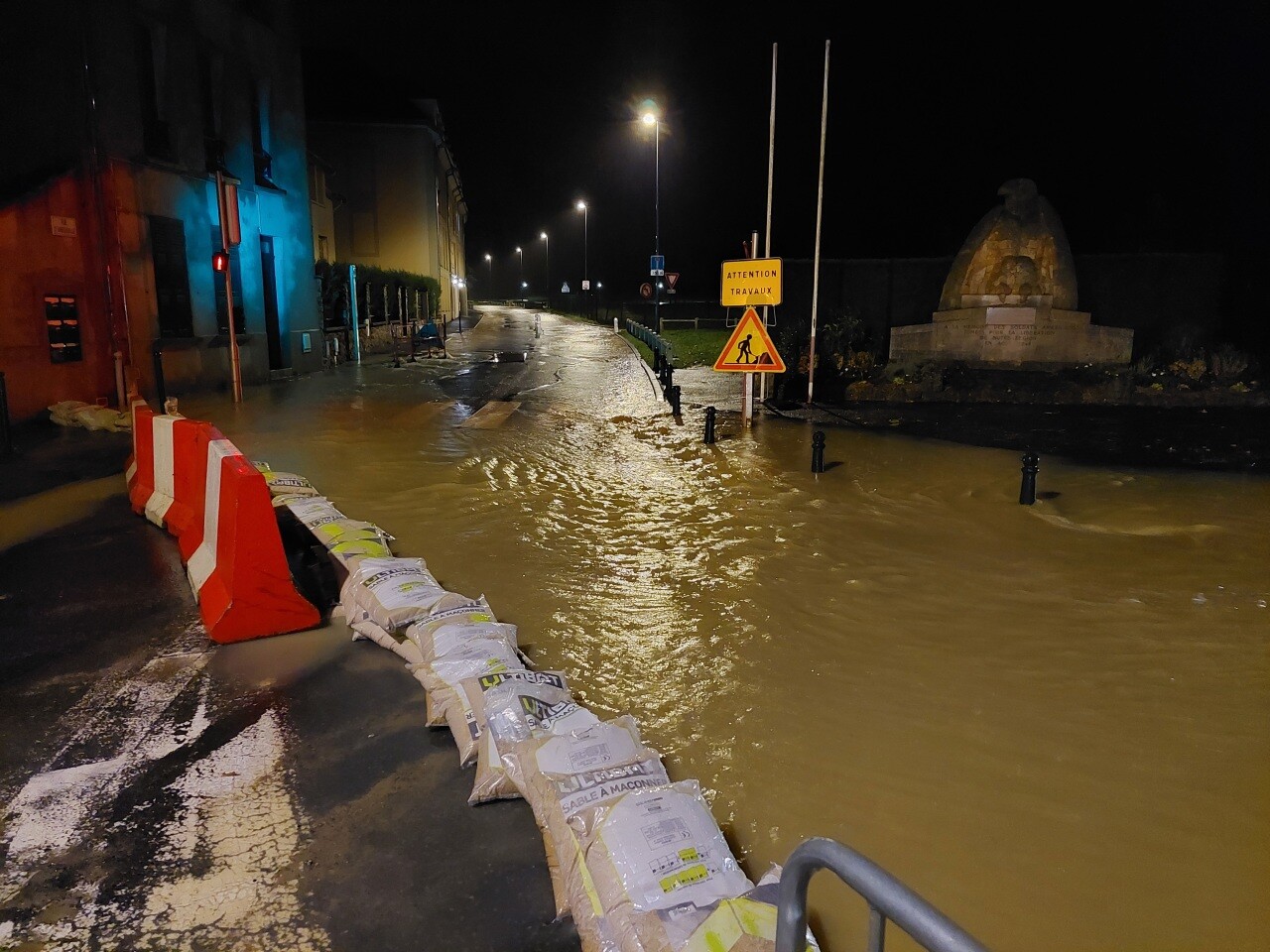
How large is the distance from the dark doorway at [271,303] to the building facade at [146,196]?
39mm

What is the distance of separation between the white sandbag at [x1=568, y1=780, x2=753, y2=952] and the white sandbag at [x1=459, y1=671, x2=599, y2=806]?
2.15 feet

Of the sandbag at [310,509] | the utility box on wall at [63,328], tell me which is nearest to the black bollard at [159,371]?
the utility box on wall at [63,328]

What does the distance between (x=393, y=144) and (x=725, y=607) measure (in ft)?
141

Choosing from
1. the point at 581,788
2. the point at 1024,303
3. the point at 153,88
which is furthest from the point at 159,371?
the point at 1024,303

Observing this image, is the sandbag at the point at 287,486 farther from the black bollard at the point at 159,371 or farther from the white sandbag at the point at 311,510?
the black bollard at the point at 159,371

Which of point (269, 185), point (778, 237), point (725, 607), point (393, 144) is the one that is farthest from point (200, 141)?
point (778, 237)

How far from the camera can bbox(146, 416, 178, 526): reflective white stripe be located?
7.93m

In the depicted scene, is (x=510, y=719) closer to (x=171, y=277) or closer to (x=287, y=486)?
(x=287, y=486)

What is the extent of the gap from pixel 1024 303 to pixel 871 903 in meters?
19.8

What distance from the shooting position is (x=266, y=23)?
70.6ft

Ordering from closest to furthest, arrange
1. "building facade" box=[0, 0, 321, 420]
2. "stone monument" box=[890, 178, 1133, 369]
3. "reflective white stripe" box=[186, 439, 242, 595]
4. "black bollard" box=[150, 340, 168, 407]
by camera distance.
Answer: "reflective white stripe" box=[186, 439, 242, 595], "building facade" box=[0, 0, 321, 420], "black bollard" box=[150, 340, 168, 407], "stone monument" box=[890, 178, 1133, 369]

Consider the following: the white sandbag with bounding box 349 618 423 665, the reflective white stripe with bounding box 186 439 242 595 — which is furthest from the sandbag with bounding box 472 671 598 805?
the reflective white stripe with bounding box 186 439 242 595

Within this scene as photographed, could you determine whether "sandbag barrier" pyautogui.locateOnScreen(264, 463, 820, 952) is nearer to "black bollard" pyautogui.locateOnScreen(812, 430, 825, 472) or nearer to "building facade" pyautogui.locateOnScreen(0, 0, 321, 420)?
"black bollard" pyautogui.locateOnScreen(812, 430, 825, 472)

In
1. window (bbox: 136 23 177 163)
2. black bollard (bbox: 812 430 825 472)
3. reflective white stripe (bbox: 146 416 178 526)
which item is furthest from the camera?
window (bbox: 136 23 177 163)
